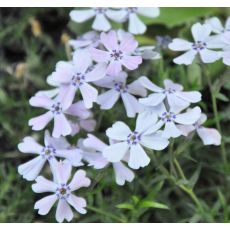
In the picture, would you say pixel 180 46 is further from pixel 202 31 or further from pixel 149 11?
pixel 149 11

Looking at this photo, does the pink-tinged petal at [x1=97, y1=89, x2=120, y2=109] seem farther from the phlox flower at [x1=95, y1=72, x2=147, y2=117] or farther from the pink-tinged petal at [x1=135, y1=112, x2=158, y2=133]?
the pink-tinged petal at [x1=135, y1=112, x2=158, y2=133]

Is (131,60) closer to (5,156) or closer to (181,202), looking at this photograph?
(181,202)

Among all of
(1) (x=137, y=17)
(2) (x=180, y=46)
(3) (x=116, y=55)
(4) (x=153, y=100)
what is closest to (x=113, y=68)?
(3) (x=116, y=55)

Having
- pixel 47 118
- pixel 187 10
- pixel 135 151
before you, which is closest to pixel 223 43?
pixel 135 151

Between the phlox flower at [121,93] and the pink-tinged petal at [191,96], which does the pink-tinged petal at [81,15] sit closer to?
the phlox flower at [121,93]

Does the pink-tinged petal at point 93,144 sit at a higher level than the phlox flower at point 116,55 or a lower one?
lower

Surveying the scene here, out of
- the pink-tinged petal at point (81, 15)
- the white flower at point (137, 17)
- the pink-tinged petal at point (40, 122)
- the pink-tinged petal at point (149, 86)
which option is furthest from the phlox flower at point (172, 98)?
the pink-tinged petal at point (81, 15)

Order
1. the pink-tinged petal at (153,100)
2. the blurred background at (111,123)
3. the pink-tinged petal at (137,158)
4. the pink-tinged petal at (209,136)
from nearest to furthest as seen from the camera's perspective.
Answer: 1. the pink-tinged petal at (137,158)
2. the pink-tinged petal at (153,100)
3. the pink-tinged petal at (209,136)
4. the blurred background at (111,123)

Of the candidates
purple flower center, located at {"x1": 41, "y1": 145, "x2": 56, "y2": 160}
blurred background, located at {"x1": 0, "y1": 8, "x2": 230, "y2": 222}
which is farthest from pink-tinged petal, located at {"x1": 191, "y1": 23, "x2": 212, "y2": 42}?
purple flower center, located at {"x1": 41, "y1": 145, "x2": 56, "y2": 160}
